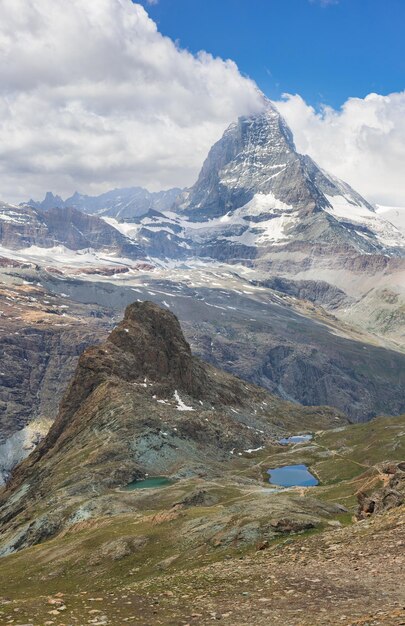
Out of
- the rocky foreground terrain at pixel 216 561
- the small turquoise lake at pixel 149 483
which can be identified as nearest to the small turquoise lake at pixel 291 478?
the small turquoise lake at pixel 149 483

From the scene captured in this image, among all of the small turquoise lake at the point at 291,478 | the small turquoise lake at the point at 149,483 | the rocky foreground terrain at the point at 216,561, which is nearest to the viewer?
the rocky foreground terrain at the point at 216,561

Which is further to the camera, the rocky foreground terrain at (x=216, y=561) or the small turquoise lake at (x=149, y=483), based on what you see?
the small turquoise lake at (x=149, y=483)

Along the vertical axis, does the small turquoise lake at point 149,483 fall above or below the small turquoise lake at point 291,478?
above

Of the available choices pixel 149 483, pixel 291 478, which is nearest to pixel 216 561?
pixel 149 483

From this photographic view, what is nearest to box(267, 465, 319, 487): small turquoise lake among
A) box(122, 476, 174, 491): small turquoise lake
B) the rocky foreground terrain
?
box(122, 476, 174, 491): small turquoise lake

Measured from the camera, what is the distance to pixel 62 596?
3862 cm

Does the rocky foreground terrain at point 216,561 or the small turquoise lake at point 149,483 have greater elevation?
the rocky foreground terrain at point 216,561

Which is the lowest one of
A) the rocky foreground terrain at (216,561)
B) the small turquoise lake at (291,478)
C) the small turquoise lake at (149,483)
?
the small turquoise lake at (291,478)

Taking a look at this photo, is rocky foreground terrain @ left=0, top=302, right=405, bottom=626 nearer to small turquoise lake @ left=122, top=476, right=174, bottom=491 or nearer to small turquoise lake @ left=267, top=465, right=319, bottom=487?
small turquoise lake @ left=122, top=476, right=174, bottom=491

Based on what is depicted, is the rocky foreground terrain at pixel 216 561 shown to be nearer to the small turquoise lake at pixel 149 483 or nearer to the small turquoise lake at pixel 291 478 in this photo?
the small turquoise lake at pixel 149 483

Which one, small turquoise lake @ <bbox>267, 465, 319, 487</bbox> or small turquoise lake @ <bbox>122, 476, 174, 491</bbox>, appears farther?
small turquoise lake @ <bbox>267, 465, 319, 487</bbox>

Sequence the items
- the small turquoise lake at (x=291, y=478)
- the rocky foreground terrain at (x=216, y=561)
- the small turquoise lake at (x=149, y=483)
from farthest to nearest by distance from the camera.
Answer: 1. the small turquoise lake at (x=291, y=478)
2. the small turquoise lake at (x=149, y=483)
3. the rocky foreground terrain at (x=216, y=561)

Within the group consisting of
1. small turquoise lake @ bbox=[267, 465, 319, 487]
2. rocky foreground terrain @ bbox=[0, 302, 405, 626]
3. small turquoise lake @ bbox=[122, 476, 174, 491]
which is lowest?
small turquoise lake @ bbox=[267, 465, 319, 487]

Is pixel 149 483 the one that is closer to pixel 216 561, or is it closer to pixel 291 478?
pixel 291 478
